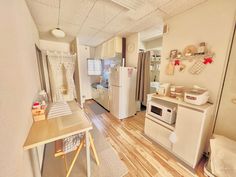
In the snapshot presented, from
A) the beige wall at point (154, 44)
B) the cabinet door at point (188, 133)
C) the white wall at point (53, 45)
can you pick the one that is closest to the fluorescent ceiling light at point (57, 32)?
the white wall at point (53, 45)

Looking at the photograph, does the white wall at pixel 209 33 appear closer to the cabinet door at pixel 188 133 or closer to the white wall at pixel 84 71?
the cabinet door at pixel 188 133

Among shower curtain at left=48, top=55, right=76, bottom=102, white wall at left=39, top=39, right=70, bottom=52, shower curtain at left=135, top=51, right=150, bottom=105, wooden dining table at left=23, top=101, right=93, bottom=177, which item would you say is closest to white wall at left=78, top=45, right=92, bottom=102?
white wall at left=39, top=39, right=70, bottom=52

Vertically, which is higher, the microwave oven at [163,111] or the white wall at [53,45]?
the white wall at [53,45]

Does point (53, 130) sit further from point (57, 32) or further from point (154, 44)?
point (154, 44)

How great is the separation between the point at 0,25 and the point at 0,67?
1.04 ft

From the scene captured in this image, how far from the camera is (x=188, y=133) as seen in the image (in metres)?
1.45

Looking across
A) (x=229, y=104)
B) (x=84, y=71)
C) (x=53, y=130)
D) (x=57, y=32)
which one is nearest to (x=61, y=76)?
(x=57, y=32)

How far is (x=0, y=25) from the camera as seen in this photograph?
2.33 ft

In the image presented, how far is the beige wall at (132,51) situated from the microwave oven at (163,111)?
4.88ft

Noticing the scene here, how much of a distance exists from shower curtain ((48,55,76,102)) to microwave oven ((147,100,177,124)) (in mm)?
1873

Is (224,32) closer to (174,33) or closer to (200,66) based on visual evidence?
(200,66)

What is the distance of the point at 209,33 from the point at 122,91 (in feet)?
6.47

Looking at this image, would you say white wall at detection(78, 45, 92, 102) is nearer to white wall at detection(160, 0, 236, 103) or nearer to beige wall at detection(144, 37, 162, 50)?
beige wall at detection(144, 37, 162, 50)

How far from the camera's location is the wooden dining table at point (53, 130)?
3.13ft
